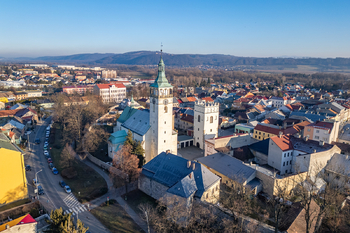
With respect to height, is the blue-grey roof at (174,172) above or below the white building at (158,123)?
below

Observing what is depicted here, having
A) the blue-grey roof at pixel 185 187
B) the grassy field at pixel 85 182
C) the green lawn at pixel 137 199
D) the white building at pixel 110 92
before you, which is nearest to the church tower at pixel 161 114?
the green lawn at pixel 137 199

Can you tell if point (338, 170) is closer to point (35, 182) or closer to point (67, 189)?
point (67, 189)

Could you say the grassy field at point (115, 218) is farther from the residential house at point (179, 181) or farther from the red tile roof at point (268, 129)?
the red tile roof at point (268, 129)

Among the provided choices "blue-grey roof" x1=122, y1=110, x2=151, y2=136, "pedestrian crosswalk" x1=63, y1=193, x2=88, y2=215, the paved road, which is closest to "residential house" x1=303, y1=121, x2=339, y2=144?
"blue-grey roof" x1=122, y1=110, x2=151, y2=136

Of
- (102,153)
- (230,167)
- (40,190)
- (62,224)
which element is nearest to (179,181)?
(230,167)

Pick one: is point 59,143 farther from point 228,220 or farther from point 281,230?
point 281,230

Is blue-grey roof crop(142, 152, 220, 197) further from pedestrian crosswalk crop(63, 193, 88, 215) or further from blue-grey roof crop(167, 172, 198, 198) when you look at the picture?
pedestrian crosswalk crop(63, 193, 88, 215)
